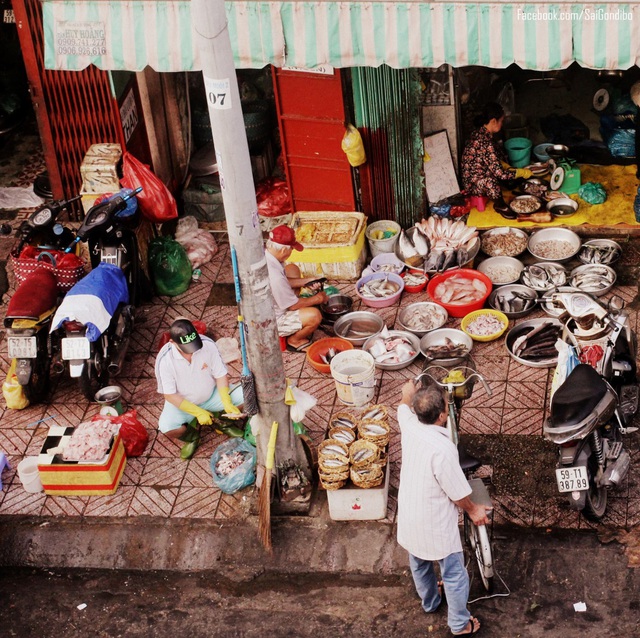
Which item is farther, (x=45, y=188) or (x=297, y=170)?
(x=45, y=188)

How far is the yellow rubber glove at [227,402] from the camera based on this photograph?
843 cm

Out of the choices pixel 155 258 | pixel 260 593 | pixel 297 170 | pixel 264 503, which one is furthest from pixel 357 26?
pixel 260 593

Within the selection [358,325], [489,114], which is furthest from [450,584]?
[489,114]

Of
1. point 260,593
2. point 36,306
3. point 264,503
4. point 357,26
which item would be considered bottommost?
point 260,593

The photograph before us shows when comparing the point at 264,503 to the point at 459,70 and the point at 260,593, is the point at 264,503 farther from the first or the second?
the point at 459,70

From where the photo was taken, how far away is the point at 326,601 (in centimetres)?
737

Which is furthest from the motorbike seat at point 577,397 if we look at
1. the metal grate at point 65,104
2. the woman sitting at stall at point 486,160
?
the metal grate at point 65,104

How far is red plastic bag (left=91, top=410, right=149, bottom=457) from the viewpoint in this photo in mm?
8648

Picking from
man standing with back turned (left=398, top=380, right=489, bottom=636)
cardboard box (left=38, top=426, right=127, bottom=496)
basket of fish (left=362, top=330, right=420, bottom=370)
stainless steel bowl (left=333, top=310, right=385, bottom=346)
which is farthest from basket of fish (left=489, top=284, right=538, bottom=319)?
cardboard box (left=38, top=426, right=127, bottom=496)

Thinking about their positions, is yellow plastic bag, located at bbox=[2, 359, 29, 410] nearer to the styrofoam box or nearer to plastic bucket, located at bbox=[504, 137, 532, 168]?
the styrofoam box

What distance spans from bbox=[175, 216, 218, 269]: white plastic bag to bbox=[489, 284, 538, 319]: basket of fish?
3.25 m

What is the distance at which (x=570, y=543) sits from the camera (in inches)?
294

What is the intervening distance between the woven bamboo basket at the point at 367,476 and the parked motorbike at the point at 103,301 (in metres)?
2.86

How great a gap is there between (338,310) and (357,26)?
285 centimetres
